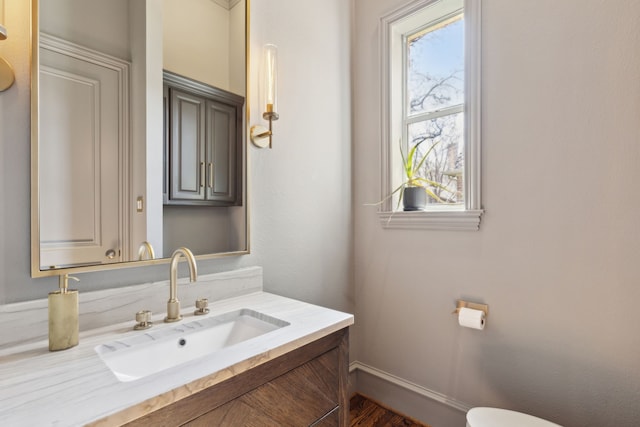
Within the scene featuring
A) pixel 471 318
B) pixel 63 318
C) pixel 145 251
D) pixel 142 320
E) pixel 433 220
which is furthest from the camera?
pixel 433 220

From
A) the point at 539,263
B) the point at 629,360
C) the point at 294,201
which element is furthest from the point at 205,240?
the point at 629,360

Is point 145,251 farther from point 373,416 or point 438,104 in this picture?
point 438,104

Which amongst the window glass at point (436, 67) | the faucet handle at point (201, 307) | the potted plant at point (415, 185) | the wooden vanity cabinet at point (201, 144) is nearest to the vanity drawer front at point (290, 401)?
the faucet handle at point (201, 307)

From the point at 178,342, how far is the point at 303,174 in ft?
3.15

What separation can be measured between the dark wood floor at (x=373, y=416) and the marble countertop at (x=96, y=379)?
1043 millimetres

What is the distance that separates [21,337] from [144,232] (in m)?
0.39

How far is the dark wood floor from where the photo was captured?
156 centimetres

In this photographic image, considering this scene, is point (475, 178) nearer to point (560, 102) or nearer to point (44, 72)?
point (560, 102)

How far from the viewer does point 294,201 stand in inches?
59.7

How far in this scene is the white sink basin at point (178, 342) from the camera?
0.77 meters

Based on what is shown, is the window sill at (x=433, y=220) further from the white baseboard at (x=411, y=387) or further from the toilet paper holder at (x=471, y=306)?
the white baseboard at (x=411, y=387)

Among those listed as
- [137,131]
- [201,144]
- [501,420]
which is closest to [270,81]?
[201,144]

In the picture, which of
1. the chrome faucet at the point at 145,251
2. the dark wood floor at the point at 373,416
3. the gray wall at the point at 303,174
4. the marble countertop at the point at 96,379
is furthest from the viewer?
the dark wood floor at the point at 373,416

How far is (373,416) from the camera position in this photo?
5.34 ft
